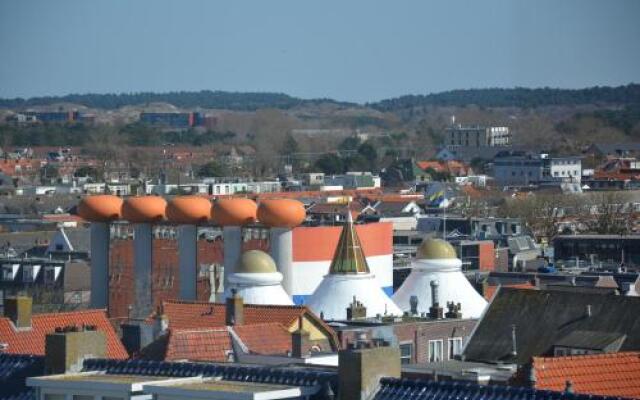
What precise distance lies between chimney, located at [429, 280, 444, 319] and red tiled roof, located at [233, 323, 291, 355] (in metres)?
10.2

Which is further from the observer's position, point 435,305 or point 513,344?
point 435,305

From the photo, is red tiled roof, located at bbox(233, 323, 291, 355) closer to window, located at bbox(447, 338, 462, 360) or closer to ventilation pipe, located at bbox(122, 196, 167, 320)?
window, located at bbox(447, 338, 462, 360)

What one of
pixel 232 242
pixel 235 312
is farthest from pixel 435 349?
pixel 232 242

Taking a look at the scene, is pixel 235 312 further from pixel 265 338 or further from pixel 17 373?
pixel 17 373

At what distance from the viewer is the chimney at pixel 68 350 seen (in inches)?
1195

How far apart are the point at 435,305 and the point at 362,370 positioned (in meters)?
29.2

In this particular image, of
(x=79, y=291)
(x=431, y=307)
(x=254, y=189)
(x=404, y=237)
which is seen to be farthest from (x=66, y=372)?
(x=254, y=189)

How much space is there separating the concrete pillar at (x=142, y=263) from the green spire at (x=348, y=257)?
1182 cm

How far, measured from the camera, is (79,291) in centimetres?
8388

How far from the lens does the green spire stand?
58.2 m

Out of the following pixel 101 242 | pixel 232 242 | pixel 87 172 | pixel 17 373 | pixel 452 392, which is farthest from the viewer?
pixel 87 172

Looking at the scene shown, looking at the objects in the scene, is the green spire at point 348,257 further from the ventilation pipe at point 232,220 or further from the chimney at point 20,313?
the chimney at point 20,313

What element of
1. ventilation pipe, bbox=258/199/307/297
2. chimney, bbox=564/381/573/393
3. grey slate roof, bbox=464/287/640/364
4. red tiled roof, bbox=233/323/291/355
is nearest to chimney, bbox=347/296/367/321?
grey slate roof, bbox=464/287/640/364

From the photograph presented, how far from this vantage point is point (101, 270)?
233 feet
